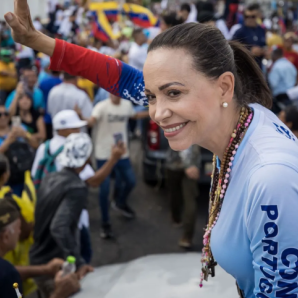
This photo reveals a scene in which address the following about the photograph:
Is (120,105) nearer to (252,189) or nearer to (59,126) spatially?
(59,126)

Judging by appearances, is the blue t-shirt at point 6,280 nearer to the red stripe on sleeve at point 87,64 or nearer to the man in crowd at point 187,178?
the red stripe on sleeve at point 87,64

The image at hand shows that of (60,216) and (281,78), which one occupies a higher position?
(281,78)

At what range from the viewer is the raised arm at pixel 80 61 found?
68.2 inches

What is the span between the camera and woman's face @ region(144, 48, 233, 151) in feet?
4.58

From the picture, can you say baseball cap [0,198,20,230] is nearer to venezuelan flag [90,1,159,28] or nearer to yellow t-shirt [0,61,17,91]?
yellow t-shirt [0,61,17,91]

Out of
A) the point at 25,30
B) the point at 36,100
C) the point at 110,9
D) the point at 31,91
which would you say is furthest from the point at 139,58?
the point at 110,9

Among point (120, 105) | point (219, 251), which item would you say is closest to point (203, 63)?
point (219, 251)

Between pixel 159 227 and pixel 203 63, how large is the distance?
13.1 feet

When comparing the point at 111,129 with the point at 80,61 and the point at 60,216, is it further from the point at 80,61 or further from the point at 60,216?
the point at 80,61

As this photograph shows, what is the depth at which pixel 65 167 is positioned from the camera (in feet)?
11.0

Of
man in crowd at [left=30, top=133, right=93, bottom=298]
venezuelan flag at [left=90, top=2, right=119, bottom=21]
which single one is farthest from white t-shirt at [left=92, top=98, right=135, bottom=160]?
venezuelan flag at [left=90, top=2, right=119, bottom=21]

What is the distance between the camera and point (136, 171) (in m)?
6.89

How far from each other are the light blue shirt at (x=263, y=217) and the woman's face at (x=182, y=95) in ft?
0.56

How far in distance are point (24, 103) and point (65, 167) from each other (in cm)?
242
